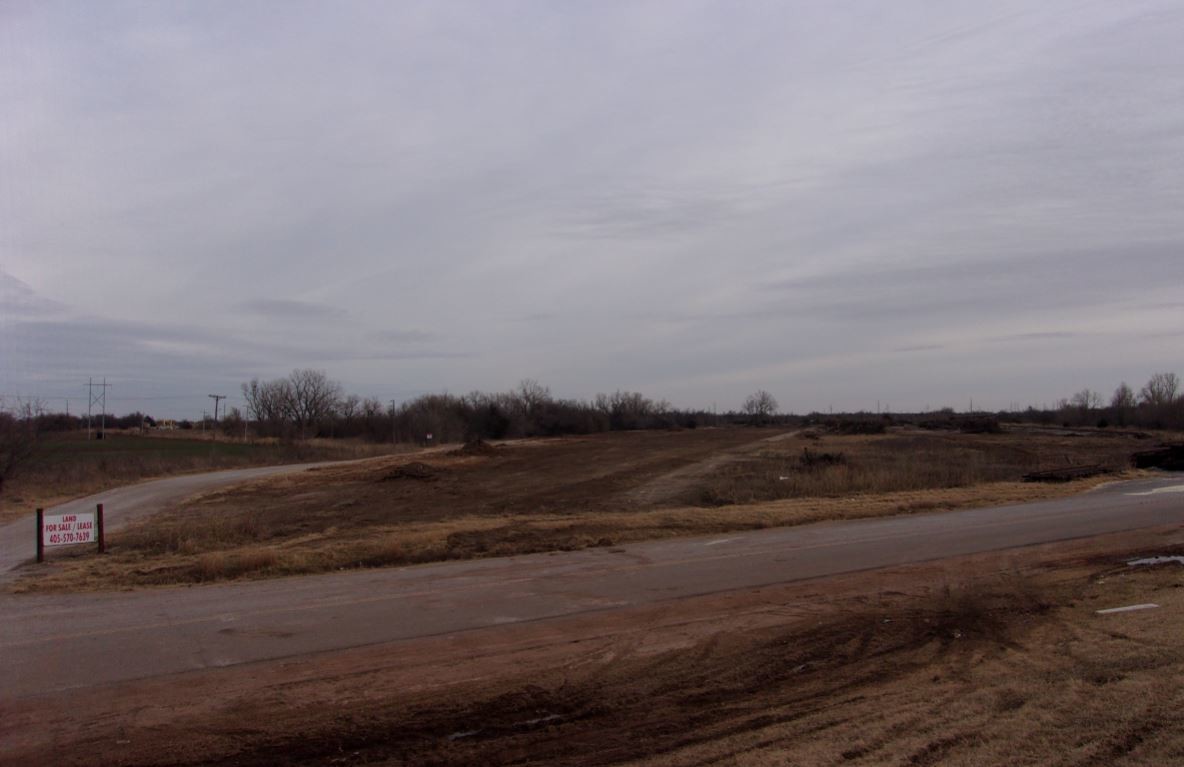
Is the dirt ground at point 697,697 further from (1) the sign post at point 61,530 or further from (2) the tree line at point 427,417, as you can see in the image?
(2) the tree line at point 427,417

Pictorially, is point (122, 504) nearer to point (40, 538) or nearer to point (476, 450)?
point (40, 538)

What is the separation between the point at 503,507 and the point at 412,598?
15.8 m

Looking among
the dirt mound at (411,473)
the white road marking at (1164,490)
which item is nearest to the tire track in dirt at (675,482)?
the dirt mound at (411,473)

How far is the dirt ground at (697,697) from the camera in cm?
604

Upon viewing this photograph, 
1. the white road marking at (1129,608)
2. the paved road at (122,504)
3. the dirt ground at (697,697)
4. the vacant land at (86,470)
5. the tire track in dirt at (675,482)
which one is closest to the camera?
the dirt ground at (697,697)

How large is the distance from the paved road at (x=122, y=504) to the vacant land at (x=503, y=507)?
1242mm

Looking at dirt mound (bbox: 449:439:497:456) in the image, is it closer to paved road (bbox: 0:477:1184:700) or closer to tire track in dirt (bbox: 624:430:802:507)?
tire track in dirt (bbox: 624:430:802:507)

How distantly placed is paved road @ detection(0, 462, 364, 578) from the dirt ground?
39.9 ft

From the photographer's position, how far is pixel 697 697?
7.31 metres

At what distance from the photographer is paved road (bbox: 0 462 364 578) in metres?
20.3

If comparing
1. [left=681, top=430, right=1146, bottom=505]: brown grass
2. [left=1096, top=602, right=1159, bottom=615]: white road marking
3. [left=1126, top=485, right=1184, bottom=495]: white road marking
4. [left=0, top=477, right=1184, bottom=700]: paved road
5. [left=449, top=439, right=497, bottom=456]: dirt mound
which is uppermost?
[left=449, top=439, right=497, bottom=456]: dirt mound

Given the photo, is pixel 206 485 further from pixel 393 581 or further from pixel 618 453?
pixel 393 581

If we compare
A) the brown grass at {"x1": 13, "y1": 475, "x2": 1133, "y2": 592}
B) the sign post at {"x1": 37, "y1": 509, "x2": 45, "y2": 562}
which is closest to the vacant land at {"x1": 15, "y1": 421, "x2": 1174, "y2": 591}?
the brown grass at {"x1": 13, "y1": 475, "x2": 1133, "y2": 592}

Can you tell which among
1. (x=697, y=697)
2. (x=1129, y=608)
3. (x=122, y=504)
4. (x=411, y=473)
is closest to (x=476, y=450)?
(x=411, y=473)
